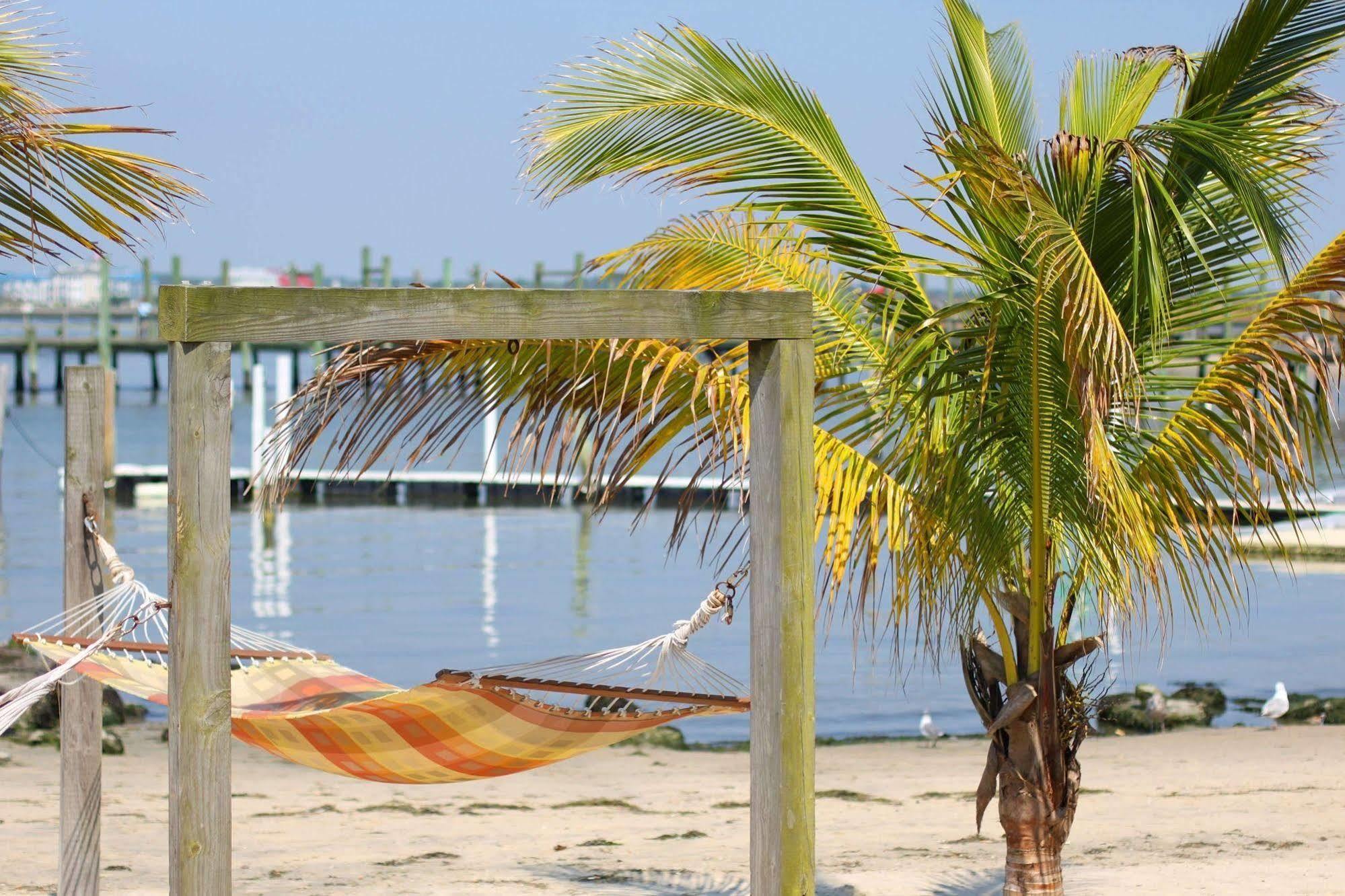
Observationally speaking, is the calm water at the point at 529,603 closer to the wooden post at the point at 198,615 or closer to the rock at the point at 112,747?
the rock at the point at 112,747

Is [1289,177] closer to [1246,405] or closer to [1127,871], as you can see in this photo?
[1246,405]

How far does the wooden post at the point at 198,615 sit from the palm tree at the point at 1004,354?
91 cm

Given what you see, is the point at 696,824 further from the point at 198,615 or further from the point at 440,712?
the point at 198,615

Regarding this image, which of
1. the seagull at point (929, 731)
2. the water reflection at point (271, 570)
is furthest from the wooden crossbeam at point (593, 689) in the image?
the water reflection at point (271, 570)

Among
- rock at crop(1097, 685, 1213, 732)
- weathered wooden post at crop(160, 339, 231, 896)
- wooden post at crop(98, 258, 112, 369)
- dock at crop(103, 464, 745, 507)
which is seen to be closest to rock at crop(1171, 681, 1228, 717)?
rock at crop(1097, 685, 1213, 732)

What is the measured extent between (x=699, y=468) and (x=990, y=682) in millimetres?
1239

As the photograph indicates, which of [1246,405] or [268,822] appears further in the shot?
[268,822]

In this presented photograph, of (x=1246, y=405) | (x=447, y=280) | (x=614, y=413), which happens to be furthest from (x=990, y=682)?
(x=447, y=280)

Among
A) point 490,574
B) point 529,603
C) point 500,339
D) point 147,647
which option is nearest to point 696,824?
point 147,647

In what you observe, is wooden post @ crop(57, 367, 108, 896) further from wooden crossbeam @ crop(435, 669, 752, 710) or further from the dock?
the dock

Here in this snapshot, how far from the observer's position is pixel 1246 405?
4.08 metres

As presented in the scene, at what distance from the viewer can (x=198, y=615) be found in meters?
2.86

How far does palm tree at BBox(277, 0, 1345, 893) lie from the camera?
3.91m

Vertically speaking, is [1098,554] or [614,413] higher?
[614,413]
